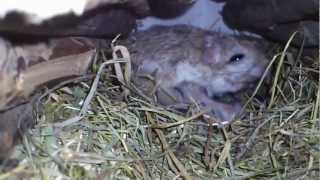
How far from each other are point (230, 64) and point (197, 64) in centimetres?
15

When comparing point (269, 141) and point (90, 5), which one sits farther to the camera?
point (269, 141)

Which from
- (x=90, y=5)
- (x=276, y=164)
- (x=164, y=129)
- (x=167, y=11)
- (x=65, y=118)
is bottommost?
(x=276, y=164)

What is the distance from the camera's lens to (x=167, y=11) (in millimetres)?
2430

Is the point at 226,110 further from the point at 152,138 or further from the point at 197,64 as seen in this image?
the point at 152,138

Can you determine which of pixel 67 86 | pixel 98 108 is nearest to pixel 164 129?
pixel 98 108

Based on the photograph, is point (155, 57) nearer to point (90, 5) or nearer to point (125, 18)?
point (125, 18)

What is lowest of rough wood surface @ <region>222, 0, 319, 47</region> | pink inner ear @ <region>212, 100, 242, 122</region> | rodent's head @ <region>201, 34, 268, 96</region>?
pink inner ear @ <region>212, 100, 242, 122</region>

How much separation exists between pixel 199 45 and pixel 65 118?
0.73 m

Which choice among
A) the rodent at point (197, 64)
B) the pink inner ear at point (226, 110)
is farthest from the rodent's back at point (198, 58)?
the pink inner ear at point (226, 110)

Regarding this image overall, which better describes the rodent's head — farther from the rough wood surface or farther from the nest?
the nest

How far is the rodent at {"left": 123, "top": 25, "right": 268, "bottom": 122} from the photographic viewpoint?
7.59 feet

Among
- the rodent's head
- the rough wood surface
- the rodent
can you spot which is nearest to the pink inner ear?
the rodent

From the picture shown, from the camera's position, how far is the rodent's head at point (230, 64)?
240 cm

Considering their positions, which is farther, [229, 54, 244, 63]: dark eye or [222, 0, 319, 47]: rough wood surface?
[229, 54, 244, 63]: dark eye
